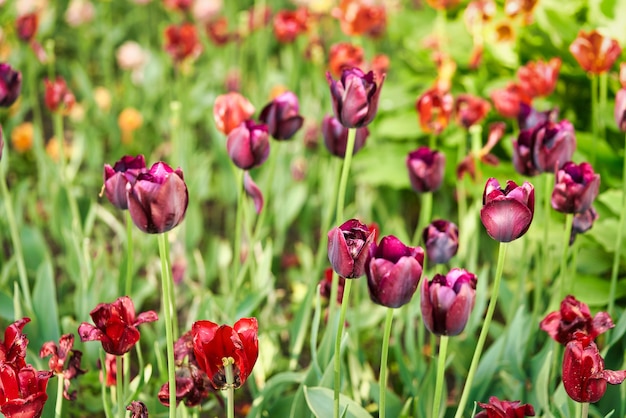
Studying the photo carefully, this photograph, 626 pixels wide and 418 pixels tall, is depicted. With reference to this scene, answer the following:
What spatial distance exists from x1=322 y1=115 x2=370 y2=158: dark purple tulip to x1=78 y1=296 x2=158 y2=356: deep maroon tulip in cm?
45

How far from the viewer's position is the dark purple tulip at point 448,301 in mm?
824

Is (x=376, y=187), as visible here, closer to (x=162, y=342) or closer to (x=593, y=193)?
(x=162, y=342)

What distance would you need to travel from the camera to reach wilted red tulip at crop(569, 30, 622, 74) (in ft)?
4.21

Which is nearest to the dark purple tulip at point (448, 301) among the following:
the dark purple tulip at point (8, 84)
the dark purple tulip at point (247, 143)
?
the dark purple tulip at point (247, 143)

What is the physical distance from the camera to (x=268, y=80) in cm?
260

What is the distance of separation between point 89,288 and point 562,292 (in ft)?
2.54

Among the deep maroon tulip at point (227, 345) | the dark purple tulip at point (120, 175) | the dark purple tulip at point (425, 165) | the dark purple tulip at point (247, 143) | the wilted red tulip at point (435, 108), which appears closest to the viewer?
the deep maroon tulip at point (227, 345)

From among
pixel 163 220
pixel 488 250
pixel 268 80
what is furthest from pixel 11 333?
pixel 268 80

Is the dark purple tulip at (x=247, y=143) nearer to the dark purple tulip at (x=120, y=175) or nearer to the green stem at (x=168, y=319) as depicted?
the dark purple tulip at (x=120, y=175)

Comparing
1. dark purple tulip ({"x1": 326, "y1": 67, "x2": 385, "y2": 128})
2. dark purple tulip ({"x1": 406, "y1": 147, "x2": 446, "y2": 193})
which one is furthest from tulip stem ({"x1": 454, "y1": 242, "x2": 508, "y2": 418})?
dark purple tulip ({"x1": 406, "y1": 147, "x2": 446, "y2": 193})

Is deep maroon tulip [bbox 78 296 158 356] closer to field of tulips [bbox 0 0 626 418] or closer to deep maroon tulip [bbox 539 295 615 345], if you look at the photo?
field of tulips [bbox 0 0 626 418]

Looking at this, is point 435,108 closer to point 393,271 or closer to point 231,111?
point 231,111

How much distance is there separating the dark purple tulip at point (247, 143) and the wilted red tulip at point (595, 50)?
567mm

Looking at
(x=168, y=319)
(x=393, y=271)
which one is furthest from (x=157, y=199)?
(x=393, y=271)
